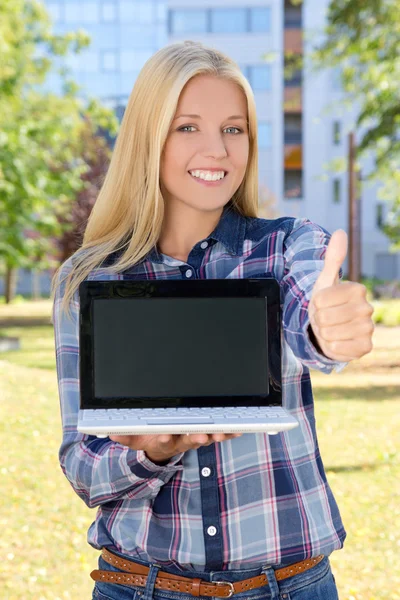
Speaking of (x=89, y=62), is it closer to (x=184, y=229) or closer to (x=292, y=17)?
(x=292, y=17)

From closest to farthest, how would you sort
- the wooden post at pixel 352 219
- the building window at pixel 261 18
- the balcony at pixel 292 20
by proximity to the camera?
1. the wooden post at pixel 352 219
2. the building window at pixel 261 18
3. the balcony at pixel 292 20

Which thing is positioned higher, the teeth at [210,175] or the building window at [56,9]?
the building window at [56,9]

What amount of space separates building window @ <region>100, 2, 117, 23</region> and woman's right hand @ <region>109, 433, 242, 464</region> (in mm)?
64067

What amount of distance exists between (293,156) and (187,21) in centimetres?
940

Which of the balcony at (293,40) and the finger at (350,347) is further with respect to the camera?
the balcony at (293,40)

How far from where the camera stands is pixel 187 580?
2037 millimetres

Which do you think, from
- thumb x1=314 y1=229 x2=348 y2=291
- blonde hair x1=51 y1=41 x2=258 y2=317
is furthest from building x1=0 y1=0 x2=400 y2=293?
thumb x1=314 y1=229 x2=348 y2=291

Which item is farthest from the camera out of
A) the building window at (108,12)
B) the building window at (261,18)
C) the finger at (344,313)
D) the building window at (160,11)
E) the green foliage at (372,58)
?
the building window at (108,12)

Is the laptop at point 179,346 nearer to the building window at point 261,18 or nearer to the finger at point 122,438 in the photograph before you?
the finger at point 122,438

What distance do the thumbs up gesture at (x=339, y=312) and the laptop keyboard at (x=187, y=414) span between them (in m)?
0.21

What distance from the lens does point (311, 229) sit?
220 centimetres

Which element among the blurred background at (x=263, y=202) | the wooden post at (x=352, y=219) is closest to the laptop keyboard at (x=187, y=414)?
the blurred background at (x=263, y=202)

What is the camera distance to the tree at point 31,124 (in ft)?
68.9

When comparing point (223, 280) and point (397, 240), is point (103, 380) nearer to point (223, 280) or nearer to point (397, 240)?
point (223, 280)
